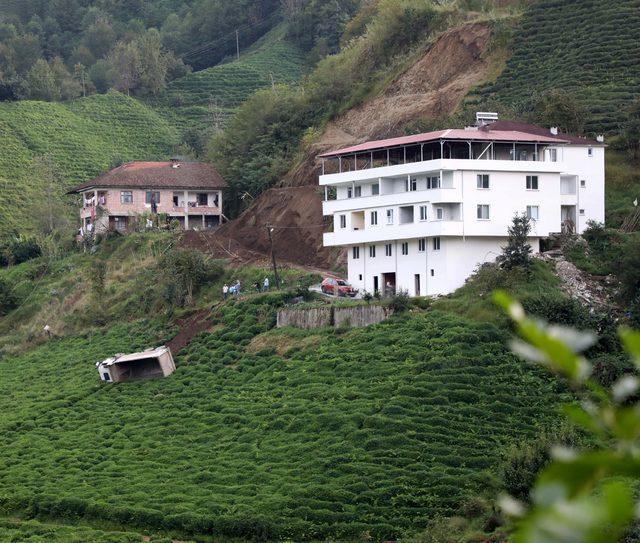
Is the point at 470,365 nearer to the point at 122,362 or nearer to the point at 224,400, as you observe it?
the point at 224,400

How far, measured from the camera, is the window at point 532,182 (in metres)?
57.1

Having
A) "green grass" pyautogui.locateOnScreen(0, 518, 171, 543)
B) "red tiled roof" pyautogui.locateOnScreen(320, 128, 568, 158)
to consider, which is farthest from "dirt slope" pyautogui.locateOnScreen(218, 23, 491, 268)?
"green grass" pyautogui.locateOnScreen(0, 518, 171, 543)

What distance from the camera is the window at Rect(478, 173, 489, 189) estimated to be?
5622 cm

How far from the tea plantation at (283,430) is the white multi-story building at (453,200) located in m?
4.92

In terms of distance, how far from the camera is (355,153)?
201 ft

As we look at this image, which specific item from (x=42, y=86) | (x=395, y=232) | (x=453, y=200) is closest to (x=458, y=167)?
(x=453, y=200)

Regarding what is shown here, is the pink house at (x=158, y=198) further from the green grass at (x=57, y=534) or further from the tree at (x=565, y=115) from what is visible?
the green grass at (x=57, y=534)

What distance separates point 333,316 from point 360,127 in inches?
1086

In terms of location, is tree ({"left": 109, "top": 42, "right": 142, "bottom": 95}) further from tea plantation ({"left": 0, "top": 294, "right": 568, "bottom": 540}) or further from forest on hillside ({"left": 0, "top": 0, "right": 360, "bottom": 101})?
tea plantation ({"left": 0, "top": 294, "right": 568, "bottom": 540})

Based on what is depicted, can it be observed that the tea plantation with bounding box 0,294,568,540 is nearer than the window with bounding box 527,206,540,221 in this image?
Yes

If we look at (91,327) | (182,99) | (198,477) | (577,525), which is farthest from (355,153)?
(182,99)

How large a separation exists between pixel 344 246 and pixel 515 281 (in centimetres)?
1351

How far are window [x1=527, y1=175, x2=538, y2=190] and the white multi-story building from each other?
0.04m

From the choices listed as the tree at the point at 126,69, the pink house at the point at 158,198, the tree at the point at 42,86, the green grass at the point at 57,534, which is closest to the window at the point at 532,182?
the green grass at the point at 57,534
